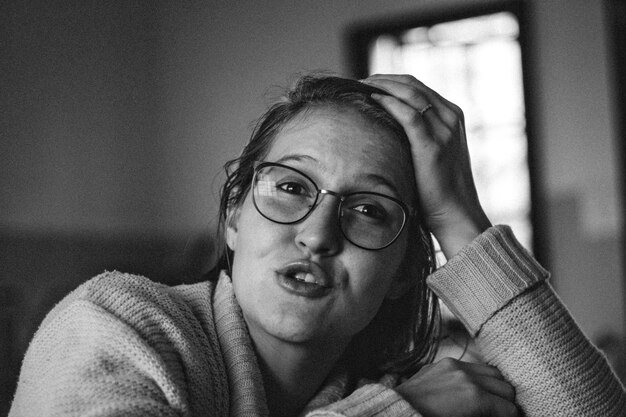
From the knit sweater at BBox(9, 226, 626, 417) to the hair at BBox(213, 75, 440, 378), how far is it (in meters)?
0.10

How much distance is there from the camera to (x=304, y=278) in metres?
0.91

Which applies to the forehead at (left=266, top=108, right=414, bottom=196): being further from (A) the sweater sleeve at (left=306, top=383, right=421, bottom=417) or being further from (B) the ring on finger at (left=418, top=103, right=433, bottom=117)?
(A) the sweater sleeve at (left=306, top=383, right=421, bottom=417)

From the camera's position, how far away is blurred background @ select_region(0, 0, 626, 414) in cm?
310

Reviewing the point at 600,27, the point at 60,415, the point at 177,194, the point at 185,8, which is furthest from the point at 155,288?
the point at 185,8

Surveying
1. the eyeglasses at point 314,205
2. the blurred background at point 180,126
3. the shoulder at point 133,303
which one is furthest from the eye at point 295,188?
the blurred background at point 180,126

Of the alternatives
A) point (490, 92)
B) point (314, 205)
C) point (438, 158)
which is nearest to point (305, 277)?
point (314, 205)

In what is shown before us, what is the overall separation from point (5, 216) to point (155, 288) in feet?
8.03

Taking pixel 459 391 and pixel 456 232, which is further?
pixel 456 232

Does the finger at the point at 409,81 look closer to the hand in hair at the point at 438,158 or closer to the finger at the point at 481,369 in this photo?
the hand in hair at the point at 438,158

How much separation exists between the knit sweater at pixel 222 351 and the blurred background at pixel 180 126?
1599 mm

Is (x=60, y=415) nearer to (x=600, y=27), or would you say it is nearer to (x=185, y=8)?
(x=600, y=27)

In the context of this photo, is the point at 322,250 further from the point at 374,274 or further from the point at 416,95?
the point at 416,95

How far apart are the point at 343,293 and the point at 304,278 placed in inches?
2.7

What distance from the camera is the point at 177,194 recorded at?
4113 millimetres
